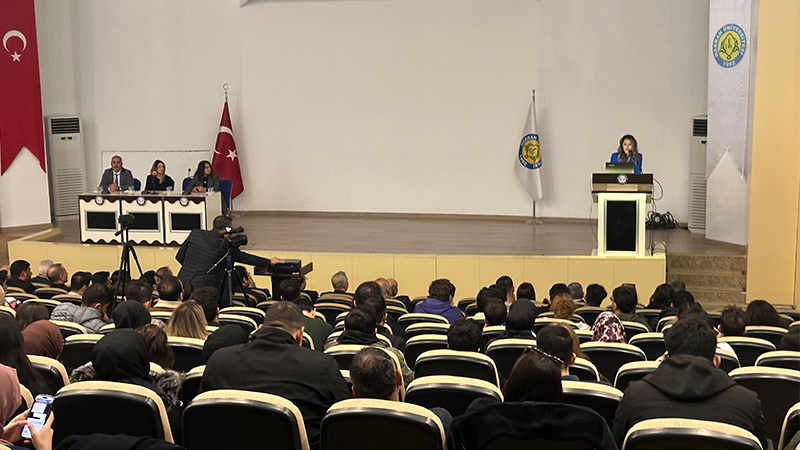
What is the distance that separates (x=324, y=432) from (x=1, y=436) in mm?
922

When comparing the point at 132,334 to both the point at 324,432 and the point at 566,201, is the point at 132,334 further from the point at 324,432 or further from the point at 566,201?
the point at 566,201

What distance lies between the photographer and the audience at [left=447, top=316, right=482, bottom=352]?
12.2ft

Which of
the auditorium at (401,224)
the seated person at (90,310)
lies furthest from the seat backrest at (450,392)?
the seated person at (90,310)

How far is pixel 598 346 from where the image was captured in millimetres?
3879

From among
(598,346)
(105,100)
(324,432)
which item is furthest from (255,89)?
(324,432)

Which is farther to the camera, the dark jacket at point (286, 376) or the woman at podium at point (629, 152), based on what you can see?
the woman at podium at point (629, 152)

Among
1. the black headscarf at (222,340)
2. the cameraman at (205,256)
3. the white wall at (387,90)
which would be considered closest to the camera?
the black headscarf at (222,340)

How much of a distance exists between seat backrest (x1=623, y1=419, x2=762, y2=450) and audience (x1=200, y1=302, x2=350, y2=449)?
41.9 inches

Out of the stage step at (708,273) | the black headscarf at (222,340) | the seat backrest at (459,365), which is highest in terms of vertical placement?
the black headscarf at (222,340)

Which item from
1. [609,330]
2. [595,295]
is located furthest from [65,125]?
[609,330]

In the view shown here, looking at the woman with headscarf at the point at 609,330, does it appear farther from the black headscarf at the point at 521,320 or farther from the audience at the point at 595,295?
the audience at the point at 595,295

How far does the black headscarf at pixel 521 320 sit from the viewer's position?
4129 mm

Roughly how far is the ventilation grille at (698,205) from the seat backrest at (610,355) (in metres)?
7.59

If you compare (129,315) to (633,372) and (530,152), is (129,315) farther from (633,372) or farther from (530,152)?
(530,152)
